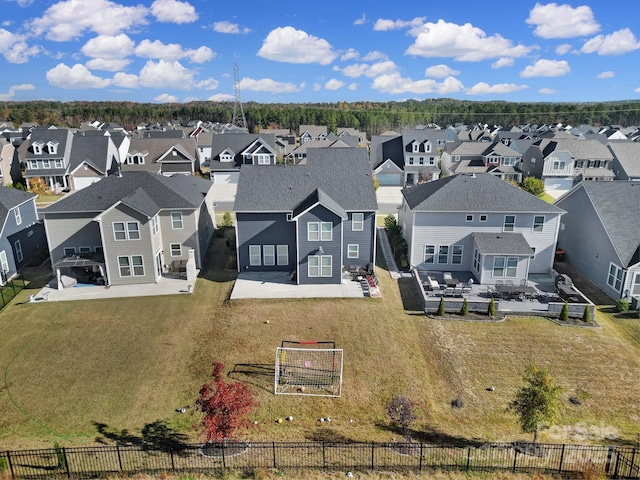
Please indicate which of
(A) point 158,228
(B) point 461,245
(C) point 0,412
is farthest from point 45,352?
(B) point 461,245

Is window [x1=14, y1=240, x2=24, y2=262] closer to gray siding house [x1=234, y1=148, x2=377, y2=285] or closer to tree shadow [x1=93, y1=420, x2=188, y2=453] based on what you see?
gray siding house [x1=234, y1=148, x2=377, y2=285]

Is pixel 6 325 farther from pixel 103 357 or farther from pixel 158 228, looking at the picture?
pixel 158 228

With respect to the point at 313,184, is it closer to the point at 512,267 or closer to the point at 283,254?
the point at 283,254

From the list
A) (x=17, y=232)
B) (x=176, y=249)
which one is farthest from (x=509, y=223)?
(x=17, y=232)

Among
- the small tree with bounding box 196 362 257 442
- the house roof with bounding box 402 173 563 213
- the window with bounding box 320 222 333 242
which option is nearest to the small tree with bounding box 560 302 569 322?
the house roof with bounding box 402 173 563 213

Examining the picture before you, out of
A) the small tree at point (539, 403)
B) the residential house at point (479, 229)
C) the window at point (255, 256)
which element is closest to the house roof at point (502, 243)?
the residential house at point (479, 229)
